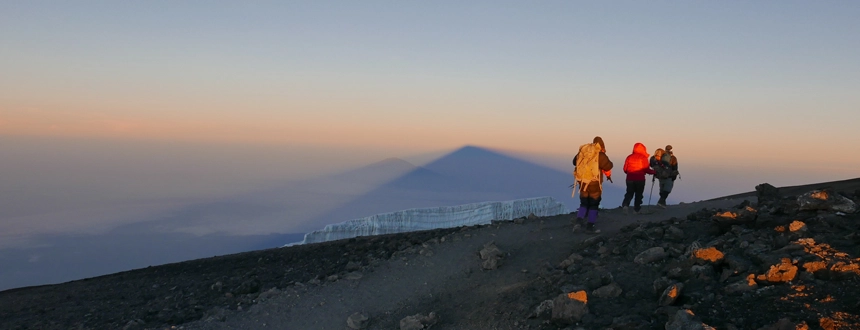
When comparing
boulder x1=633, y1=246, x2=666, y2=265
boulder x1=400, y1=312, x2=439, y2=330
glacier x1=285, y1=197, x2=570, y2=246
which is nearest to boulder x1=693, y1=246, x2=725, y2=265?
boulder x1=633, y1=246, x2=666, y2=265

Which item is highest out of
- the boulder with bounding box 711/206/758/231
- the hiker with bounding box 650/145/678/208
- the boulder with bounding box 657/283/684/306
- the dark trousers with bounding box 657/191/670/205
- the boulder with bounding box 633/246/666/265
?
the hiker with bounding box 650/145/678/208

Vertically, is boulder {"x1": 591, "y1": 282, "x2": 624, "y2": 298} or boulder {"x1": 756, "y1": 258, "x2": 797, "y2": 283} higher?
boulder {"x1": 756, "y1": 258, "x2": 797, "y2": 283}

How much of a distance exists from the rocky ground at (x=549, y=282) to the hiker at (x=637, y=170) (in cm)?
42

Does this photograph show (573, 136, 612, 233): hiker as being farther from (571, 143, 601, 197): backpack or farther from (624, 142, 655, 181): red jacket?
(624, 142, 655, 181): red jacket

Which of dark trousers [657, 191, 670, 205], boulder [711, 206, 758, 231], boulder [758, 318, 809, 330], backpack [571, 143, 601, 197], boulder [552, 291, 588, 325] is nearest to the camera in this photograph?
boulder [758, 318, 809, 330]

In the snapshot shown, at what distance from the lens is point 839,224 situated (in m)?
7.74

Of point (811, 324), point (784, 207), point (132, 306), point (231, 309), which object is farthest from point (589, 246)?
point (132, 306)

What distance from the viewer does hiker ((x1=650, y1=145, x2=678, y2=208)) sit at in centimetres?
1384

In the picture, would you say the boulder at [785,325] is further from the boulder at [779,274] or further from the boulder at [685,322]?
the boulder at [779,274]

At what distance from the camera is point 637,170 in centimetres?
1247

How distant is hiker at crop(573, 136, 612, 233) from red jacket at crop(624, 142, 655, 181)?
1806mm

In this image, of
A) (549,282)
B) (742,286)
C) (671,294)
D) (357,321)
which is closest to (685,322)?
(671,294)

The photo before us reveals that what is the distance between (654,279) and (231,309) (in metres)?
6.77

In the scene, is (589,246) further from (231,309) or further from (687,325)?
(231,309)
